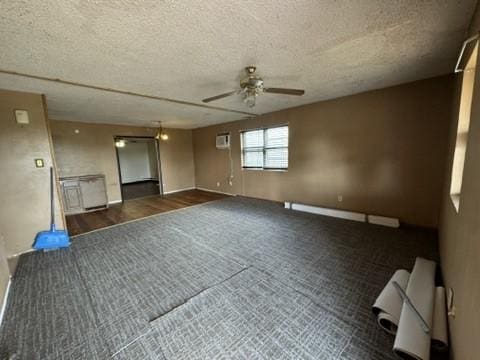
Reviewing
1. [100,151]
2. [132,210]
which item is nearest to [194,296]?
[132,210]

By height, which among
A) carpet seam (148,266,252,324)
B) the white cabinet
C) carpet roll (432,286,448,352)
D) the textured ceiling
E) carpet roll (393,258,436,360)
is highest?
the textured ceiling

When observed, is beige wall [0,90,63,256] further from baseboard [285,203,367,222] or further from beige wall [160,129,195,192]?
baseboard [285,203,367,222]

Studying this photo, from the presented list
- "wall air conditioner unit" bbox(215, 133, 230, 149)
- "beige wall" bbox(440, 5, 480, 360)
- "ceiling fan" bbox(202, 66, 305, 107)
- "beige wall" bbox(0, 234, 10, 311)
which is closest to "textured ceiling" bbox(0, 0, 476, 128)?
"ceiling fan" bbox(202, 66, 305, 107)

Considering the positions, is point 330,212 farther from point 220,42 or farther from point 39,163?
point 39,163

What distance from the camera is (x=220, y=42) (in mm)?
1726

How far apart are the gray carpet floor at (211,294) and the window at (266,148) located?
2.13 metres

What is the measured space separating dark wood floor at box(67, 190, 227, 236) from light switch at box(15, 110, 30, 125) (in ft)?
6.44

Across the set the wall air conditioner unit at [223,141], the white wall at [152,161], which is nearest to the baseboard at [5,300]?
the wall air conditioner unit at [223,141]

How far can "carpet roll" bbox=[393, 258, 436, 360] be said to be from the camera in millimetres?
1162

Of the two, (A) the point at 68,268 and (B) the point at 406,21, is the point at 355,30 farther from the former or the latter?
(A) the point at 68,268

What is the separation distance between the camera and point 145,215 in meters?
4.45

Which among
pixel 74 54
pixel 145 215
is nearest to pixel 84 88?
pixel 74 54

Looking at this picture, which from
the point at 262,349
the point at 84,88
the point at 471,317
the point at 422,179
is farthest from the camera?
the point at 422,179

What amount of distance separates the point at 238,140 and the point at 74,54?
13.8 feet
